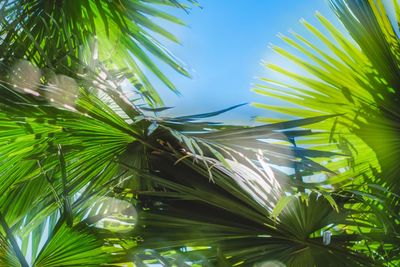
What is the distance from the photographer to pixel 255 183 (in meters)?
1.40

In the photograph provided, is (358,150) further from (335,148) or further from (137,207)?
(137,207)

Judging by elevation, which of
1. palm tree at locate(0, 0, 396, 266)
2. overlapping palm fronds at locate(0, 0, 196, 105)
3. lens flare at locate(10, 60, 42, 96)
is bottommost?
palm tree at locate(0, 0, 396, 266)

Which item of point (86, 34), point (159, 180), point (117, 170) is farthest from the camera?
point (86, 34)

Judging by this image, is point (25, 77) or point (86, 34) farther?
point (86, 34)

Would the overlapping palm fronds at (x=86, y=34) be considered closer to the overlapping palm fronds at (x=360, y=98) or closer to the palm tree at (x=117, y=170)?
the palm tree at (x=117, y=170)

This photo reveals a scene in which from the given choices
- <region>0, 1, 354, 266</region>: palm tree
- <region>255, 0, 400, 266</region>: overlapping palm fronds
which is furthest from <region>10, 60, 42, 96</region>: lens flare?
<region>255, 0, 400, 266</region>: overlapping palm fronds

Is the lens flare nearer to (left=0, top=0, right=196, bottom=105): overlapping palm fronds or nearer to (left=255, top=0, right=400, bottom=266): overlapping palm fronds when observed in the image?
(left=0, top=0, right=196, bottom=105): overlapping palm fronds

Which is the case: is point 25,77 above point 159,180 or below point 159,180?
above

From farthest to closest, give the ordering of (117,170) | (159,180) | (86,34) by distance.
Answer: (86,34), (117,170), (159,180)

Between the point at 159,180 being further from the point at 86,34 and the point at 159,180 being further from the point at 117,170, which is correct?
the point at 86,34

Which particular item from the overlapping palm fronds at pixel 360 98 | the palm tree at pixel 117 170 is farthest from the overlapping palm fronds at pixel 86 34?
the overlapping palm fronds at pixel 360 98

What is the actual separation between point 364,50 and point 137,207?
34.4 inches

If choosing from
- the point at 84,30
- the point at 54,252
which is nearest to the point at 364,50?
the point at 84,30

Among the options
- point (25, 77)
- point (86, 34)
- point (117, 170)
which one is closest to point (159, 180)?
point (117, 170)
